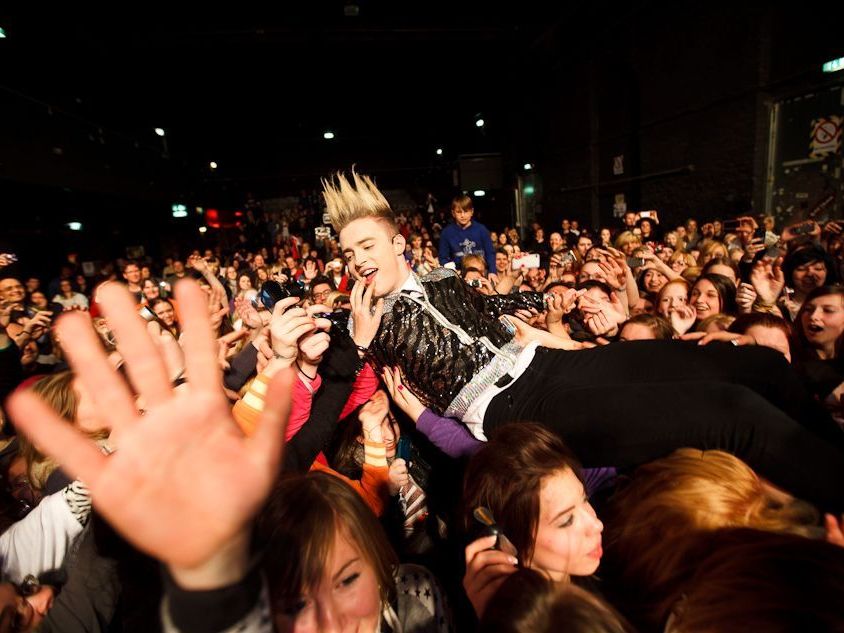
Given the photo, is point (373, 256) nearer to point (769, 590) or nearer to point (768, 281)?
point (769, 590)

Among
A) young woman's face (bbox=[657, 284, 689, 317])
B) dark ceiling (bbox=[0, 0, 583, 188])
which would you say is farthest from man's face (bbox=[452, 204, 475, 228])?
dark ceiling (bbox=[0, 0, 583, 188])

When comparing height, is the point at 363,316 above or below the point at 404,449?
above

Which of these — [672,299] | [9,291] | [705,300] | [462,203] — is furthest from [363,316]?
[9,291]

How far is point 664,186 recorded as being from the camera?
12.0m

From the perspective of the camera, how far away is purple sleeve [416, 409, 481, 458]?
→ 193 cm

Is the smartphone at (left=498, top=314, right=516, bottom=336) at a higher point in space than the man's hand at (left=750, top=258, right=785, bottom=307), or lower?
higher

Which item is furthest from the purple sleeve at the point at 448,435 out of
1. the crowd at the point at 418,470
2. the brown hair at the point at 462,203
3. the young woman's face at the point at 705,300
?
the brown hair at the point at 462,203

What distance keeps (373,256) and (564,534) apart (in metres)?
1.40

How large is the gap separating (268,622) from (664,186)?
14.0 m

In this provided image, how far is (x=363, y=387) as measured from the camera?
2.21m

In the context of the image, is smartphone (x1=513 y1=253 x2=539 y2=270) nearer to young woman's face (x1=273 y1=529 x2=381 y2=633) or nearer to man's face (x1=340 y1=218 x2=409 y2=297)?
man's face (x1=340 y1=218 x2=409 y2=297)

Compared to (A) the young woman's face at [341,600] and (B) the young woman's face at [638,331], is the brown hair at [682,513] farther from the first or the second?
(B) the young woman's face at [638,331]

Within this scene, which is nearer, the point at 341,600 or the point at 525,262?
the point at 341,600

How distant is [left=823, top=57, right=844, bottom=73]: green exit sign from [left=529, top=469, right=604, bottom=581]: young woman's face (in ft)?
34.3
